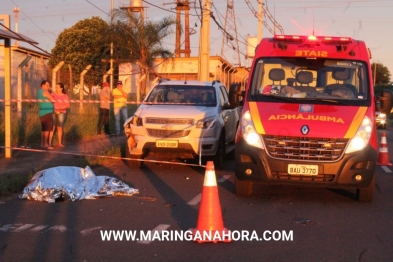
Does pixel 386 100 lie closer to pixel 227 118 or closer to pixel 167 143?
pixel 167 143

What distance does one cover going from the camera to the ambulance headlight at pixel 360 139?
9070mm

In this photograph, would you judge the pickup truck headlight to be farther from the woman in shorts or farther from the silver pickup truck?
the woman in shorts

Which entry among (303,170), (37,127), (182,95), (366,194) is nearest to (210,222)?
(303,170)

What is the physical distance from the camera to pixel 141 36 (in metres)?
35.2

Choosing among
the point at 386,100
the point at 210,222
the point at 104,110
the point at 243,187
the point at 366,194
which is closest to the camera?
the point at 210,222

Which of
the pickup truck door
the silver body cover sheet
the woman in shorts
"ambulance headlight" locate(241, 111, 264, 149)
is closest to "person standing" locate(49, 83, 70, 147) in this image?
the woman in shorts

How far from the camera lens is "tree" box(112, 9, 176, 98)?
35.0 m

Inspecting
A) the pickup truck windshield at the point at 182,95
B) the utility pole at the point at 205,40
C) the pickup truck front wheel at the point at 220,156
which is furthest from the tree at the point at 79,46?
the pickup truck front wheel at the point at 220,156

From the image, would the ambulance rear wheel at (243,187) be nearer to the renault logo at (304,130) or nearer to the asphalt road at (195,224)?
the asphalt road at (195,224)

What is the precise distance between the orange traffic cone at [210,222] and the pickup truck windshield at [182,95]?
6471 mm

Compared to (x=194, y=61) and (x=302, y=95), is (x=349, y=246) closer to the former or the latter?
(x=302, y=95)

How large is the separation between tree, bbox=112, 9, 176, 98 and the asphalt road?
24719 millimetres

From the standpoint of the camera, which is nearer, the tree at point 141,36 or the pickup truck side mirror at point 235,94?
the pickup truck side mirror at point 235,94

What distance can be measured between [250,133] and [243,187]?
93 cm
